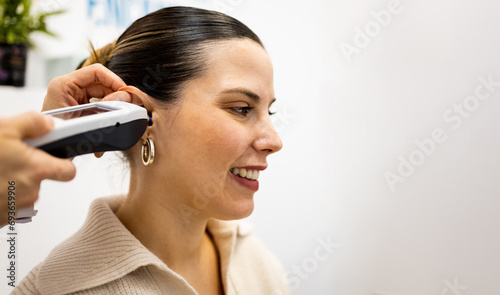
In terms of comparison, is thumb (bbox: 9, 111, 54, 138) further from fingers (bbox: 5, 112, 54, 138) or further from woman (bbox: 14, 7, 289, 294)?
woman (bbox: 14, 7, 289, 294)

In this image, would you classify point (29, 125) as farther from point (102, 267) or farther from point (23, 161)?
point (102, 267)

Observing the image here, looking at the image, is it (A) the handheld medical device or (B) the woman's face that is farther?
(B) the woman's face

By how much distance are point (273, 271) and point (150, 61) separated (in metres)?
0.67

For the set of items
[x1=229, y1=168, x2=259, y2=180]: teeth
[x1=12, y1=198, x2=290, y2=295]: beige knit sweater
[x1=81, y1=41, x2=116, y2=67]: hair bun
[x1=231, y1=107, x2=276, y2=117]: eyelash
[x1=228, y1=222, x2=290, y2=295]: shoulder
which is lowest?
[x1=228, y1=222, x2=290, y2=295]: shoulder

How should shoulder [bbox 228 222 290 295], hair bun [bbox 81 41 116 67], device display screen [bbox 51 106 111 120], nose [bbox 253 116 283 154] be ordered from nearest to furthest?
device display screen [bbox 51 106 111 120], nose [bbox 253 116 283 154], hair bun [bbox 81 41 116 67], shoulder [bbox 228 222 290 295]

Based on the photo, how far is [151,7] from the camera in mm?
1585

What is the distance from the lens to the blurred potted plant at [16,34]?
130 centimetres

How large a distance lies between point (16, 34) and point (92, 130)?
1053 mm

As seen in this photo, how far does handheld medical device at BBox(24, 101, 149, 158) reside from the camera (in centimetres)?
54

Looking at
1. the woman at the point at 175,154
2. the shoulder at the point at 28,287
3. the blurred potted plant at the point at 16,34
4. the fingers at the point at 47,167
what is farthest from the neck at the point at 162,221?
the blurred potted plant at the point at 16,34

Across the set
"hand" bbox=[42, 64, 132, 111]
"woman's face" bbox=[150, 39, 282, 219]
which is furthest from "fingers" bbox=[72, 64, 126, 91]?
"woman's face" bbox=[150, 39, 282, 219]

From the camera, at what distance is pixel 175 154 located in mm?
857

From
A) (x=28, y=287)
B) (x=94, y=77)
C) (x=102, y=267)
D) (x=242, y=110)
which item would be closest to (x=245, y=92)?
(x=242, y=110)

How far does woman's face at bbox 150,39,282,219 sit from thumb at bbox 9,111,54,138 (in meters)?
0.35
